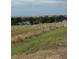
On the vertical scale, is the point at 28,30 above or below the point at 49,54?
above

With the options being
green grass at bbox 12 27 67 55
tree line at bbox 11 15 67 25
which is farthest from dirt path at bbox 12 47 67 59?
tree line at bbox 11 15 67 25

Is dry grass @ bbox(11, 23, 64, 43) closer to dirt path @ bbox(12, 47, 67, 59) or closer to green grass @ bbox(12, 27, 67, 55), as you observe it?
green grass @ bbox(12, 27, 67, 55)

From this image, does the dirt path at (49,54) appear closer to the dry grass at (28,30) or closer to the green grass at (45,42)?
the green grass at (45,42)

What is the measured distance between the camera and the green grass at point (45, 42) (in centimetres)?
252

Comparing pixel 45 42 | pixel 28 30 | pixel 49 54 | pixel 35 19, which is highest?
pixel 35 19

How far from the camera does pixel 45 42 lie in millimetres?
2527

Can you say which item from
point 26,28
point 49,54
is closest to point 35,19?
point 26,28

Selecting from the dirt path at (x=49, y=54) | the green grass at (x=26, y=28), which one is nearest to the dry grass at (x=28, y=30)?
the green grass at (x=26, y=28)

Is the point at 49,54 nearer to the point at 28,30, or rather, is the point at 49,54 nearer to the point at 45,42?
the point at 45,42

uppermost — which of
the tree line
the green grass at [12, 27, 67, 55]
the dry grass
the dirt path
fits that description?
the tree line

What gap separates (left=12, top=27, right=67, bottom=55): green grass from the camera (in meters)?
2.52
